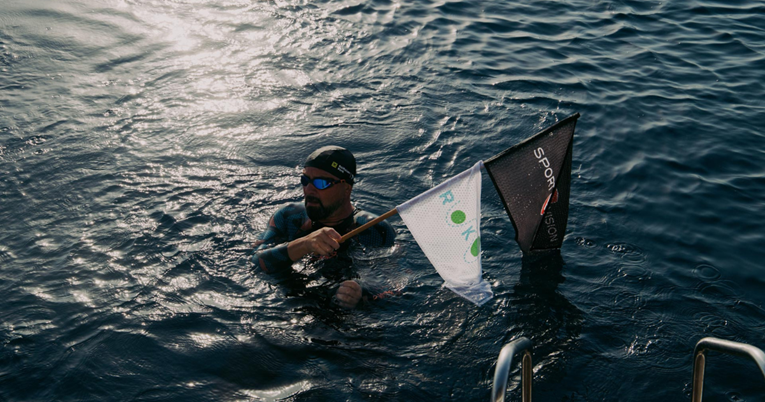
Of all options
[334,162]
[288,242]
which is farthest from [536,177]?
[288,242]

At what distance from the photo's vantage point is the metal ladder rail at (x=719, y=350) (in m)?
3.58

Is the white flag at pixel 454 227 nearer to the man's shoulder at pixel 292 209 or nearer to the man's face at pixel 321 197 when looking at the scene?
the man's face at pixel 321 197

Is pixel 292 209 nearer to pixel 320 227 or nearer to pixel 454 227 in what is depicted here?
pixel 320 227

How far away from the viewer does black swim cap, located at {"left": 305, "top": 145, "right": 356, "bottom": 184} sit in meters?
6.30

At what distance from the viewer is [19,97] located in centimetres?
1062

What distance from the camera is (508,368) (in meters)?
3.54

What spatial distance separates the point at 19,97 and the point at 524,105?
855cm

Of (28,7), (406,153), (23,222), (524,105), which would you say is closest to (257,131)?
(406,153)

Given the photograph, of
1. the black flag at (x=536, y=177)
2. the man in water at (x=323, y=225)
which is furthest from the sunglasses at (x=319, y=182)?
the black flag at (x=536, y=177)

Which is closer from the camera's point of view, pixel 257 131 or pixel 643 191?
pixel 643 191

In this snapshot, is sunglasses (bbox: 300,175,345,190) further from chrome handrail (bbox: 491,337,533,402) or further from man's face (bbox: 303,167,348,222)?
chrome handrail (bbox: 491,337,533,402)

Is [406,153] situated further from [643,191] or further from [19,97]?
[19,97]

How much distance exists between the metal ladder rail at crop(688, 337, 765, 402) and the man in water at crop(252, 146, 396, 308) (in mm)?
2969

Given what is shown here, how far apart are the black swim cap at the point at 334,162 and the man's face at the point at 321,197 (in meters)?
0.05
